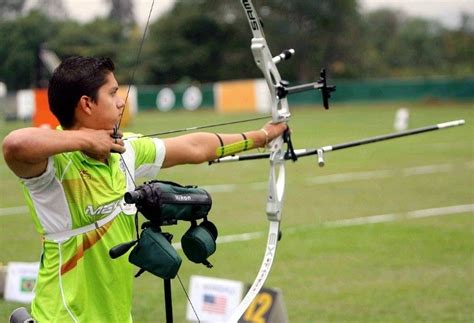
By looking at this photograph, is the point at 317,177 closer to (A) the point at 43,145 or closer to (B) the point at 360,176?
(B) the point at 360,176

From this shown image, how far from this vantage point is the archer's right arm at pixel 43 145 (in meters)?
3.61

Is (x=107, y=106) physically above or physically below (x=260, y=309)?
above

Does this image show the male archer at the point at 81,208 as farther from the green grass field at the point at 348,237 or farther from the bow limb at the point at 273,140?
the green grass field at the point at 348,237

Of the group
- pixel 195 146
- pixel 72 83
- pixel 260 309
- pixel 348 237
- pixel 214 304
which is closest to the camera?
pixel 72 83

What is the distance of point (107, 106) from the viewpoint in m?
3.92

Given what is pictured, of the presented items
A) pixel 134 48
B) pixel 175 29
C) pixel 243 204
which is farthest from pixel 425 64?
pixel 243 204

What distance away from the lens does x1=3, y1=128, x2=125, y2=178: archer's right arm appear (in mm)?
3605

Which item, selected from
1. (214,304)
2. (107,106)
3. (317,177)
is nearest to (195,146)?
(107,106)

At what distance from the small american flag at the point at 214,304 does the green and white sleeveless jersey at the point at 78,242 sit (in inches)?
116

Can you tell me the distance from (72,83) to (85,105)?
10 centimetres

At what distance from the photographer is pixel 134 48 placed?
19.9 meters

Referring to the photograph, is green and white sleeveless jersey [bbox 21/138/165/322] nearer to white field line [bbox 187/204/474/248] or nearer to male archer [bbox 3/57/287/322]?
male archer [bbox 3/57/287/322]

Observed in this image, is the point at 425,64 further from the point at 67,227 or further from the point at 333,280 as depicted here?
the point at 67,227

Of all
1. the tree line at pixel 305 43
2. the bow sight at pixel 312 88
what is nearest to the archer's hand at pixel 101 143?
the bow sight at pixel 312 88
